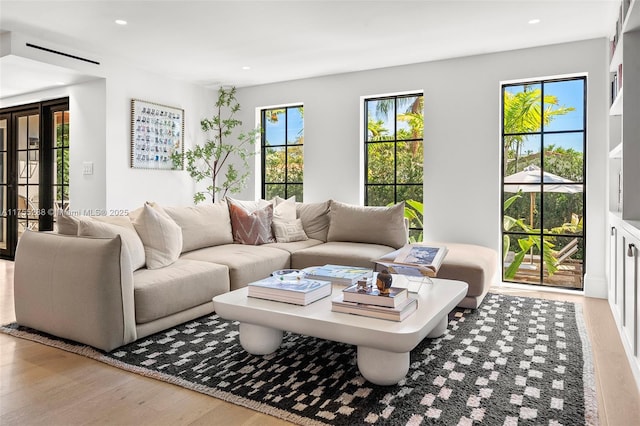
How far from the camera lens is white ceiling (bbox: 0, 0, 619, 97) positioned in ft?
10.6

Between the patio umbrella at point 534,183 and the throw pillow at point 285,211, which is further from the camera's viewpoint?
the throw pillow at point 285,211

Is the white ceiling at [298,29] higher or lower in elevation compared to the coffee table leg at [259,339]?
higher

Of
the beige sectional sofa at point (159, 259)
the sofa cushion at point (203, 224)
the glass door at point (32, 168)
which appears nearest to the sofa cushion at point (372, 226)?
the beige sectional sofa at point (159, 259)

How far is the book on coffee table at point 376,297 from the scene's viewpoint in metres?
1.93

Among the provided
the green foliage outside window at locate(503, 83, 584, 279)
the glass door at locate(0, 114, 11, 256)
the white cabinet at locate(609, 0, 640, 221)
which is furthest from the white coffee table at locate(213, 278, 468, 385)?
the glass door at locate(0, 114, 11, 256)

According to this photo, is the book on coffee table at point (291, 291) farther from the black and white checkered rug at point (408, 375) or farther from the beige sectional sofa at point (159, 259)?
the beige sectional sofa at point (159, 259)

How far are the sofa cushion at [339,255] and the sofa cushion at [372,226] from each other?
126 millimetres

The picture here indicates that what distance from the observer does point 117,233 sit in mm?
2770

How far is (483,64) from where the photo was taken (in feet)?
14.2

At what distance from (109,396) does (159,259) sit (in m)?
1.16

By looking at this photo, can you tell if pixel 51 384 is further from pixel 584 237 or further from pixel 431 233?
pixel 584 237

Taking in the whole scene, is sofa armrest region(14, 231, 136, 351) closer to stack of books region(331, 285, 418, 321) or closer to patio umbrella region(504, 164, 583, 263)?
stack of books region(331, 285, 418, 321)

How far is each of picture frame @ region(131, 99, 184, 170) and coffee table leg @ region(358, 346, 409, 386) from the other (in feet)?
12.6

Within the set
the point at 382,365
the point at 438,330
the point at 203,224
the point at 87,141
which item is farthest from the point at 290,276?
the point at 87,141
